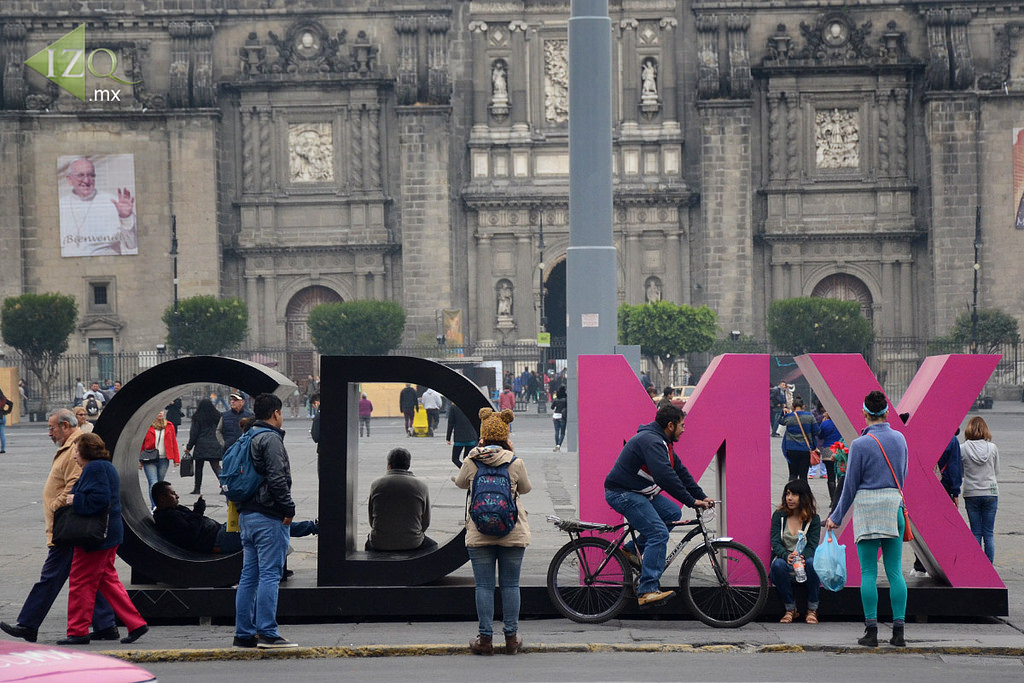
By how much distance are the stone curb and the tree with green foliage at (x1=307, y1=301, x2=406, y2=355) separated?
37802mm

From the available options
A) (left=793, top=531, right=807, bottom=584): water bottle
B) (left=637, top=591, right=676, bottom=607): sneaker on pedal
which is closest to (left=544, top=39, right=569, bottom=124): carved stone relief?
(left=793, top=531, right=807, bottom=584): water bottle

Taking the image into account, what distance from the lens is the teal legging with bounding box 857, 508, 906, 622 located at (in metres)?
9.13

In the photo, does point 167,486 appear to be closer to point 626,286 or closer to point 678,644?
point 678,644

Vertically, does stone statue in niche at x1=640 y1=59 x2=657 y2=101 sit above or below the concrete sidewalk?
above

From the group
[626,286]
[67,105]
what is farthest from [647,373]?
[67,105]

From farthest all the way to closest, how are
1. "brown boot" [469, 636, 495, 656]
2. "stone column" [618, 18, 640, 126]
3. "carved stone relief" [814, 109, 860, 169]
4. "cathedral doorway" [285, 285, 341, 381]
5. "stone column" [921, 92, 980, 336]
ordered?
"cathedral doorway" [285, 285, 341, 381]
"carved stone relief" [814, 109, 860, 169]
"stone column" [618, 18, 640, 126]
"stone column" [921, 92, 980, 336]
"brown boot" [469, 636, 495, 656]

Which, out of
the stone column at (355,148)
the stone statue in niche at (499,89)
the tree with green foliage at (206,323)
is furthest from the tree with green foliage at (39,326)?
the stone statue in niche at (499,89)

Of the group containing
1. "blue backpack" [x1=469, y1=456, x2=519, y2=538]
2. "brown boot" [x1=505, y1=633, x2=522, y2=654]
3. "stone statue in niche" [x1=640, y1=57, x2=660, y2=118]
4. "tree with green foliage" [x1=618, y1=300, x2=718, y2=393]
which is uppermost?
"stone statue in niche" [x1=640, y1=57, x2=660, y2=118]

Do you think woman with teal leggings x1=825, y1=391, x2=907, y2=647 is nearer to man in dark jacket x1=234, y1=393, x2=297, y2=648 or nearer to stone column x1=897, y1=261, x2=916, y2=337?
man in dark jacket x1=234, y1=393, x2=297, y2=648

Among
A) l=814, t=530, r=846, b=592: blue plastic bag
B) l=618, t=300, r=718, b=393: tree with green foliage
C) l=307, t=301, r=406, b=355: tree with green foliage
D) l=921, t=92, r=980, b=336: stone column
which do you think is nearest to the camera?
l=814, t=530, r=846, b=592: blue plastic bag

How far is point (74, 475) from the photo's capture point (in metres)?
9.56

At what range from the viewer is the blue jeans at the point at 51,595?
30.8 feet

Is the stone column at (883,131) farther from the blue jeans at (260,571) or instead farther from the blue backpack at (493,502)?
the blue jeans at (260,571)

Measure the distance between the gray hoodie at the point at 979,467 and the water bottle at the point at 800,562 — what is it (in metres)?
2.46
